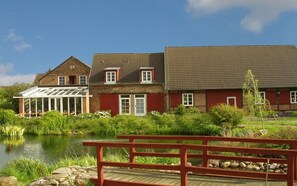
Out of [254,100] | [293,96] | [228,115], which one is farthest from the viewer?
[293,96]

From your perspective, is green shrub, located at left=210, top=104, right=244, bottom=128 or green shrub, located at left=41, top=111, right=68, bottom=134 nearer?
green shrub, located at left=210, top=104, right=244, bottom=128

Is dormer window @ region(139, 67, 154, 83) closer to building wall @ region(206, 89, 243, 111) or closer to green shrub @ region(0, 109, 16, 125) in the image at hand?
building wall @ region(206, 89, 243, 111)

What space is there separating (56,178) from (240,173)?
3910 mm

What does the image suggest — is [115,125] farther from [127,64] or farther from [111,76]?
[127,64]

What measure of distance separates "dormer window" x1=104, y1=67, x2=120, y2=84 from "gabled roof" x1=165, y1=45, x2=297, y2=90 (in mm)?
4331

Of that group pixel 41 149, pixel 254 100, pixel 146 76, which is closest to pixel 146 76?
pixel 146 76

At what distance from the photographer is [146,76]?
111 feet

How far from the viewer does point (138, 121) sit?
1018 inches

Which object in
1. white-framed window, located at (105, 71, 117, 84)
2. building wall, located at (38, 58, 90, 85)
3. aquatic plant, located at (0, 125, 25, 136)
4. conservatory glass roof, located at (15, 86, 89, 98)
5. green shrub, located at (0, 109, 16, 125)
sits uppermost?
building wall, located at (38, 58, 90, 85)

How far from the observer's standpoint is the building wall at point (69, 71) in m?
37.9

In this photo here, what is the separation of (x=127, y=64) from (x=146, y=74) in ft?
8.80

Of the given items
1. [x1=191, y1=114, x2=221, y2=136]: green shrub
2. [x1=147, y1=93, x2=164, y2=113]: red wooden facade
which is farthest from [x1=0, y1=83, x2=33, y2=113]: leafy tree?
[x1=191, y1=114, x2=221, y2=136]: green shrub

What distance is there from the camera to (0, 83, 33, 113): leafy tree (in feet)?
123

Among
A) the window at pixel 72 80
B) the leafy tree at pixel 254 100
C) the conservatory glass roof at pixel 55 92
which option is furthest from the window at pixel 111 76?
the leafy tree at pixel 254 100
